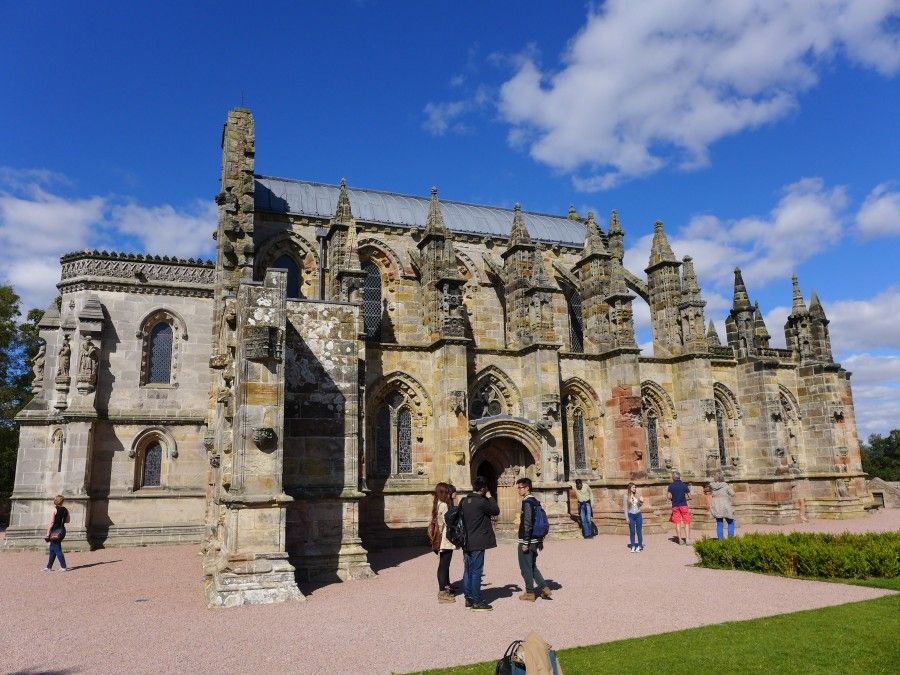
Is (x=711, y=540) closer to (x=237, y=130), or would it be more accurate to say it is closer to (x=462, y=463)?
(x=462, y=463)

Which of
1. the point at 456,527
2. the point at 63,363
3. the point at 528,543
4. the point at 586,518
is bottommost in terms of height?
the point at 586,518

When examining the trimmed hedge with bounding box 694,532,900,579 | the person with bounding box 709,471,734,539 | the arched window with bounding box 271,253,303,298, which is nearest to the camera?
the trimmed hedge with bounding box 694,532,900,579

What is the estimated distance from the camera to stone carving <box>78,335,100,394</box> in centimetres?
2039

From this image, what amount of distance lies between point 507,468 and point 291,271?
10.2m

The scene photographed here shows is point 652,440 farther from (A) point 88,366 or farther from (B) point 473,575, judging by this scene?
(A) point 88,366

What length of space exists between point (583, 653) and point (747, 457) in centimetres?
2020

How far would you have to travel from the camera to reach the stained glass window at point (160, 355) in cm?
2189

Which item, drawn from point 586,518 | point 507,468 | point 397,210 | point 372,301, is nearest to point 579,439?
point 586,518

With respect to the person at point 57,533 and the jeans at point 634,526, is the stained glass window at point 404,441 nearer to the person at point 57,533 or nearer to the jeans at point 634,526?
the jeans at point 634,526

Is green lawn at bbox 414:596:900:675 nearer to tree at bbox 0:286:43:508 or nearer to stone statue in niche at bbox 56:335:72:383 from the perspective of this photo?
stone statue in niche at bbox 56:335:72:383

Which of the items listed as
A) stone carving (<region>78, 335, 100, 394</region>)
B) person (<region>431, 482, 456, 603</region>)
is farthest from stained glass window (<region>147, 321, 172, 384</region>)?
person (<region>431, 482, 456, 603</region>)

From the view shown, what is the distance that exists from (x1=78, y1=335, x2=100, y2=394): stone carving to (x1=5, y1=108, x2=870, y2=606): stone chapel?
0.07m

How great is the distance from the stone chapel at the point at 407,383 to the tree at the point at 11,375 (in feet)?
33.3

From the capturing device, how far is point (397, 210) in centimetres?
2664
